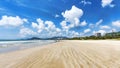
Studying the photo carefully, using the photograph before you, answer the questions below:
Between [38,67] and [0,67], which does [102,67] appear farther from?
[0,67]

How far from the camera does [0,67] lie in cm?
675

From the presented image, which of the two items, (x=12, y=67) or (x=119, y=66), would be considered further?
(x=12, y=67)

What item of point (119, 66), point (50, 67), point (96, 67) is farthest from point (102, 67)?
point (50, 67)

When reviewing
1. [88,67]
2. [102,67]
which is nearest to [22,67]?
[88,67]

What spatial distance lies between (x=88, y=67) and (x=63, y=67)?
44.5 inches

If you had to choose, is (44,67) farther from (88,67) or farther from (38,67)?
(88,67)

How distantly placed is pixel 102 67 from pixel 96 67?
26 centimetres

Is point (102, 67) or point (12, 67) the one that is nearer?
→ point (102, 67)

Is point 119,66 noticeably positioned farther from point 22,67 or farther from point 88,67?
point 22,67

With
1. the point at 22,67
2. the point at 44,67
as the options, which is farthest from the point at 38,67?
the point at 22,67

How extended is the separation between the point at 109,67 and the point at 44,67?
2.92m

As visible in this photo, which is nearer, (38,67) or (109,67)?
(109,67)

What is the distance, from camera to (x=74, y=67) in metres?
6.27

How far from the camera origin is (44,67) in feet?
21.3
